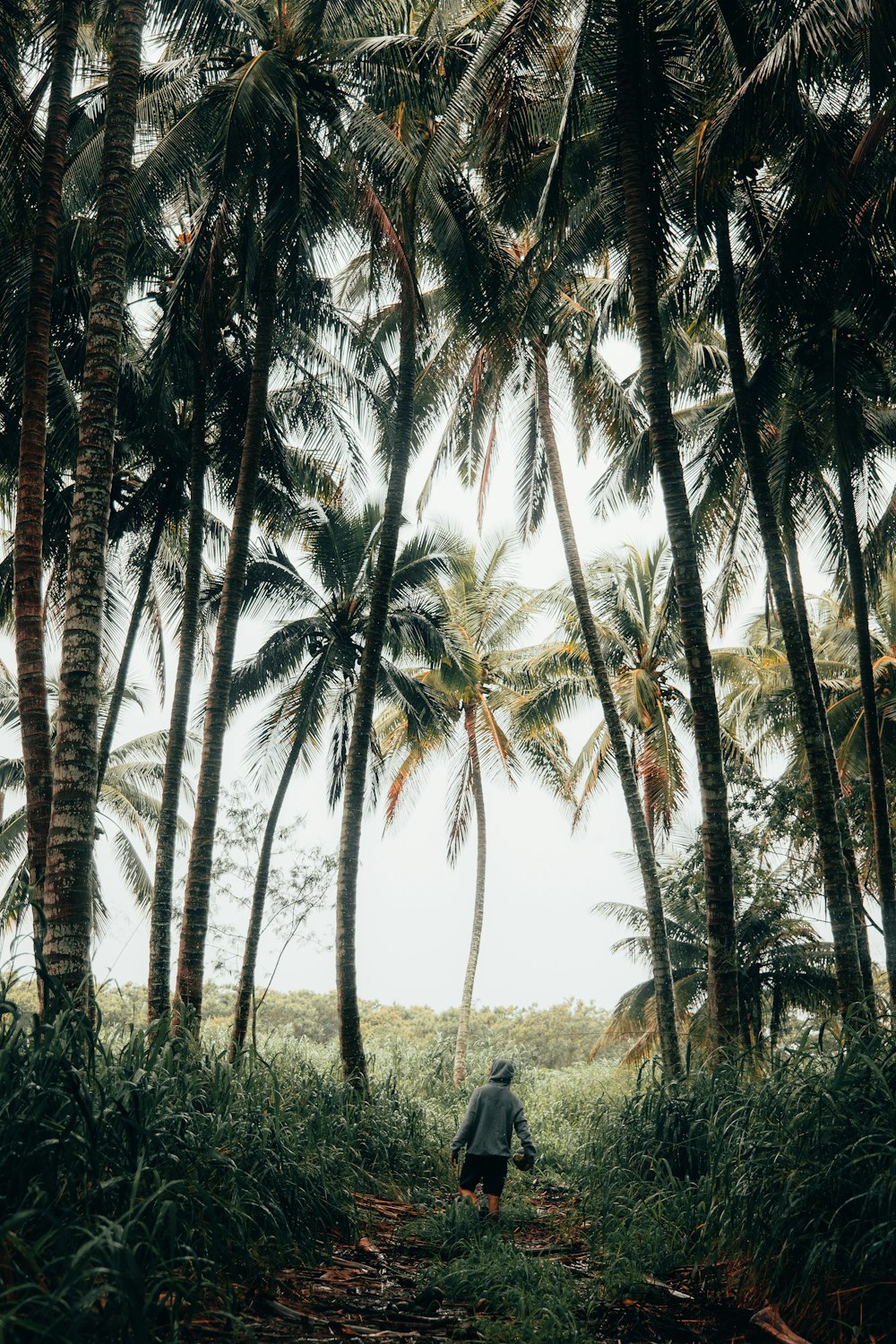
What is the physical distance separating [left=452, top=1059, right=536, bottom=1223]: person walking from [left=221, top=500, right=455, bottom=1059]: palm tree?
970cm

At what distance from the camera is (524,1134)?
22.6 feet

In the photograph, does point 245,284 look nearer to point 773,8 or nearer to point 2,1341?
point 773,8

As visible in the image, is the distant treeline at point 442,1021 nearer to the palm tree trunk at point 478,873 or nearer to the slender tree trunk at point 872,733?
the palm tree trunk at point 478,873

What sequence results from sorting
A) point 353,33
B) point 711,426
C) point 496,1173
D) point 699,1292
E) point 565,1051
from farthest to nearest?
point 565,1051
point 711,426
point 353,33
point 496,1173
point 699,1292

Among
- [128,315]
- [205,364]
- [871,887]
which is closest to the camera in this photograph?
[205,364]

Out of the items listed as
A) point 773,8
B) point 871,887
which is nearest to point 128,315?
point 773,8

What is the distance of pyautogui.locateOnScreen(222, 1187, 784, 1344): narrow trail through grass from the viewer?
3.96 m

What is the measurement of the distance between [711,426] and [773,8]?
8.49 meters

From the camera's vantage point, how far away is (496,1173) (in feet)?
22.4

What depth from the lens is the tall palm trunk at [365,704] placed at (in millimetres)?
10492

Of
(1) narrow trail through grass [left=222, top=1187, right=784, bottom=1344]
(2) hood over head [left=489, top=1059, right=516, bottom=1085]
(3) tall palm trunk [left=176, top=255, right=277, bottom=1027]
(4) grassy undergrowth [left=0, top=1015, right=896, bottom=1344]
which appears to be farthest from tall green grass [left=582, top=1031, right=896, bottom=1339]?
(3) tall palm trunk [left=176, top=255, right=277, bottom=1027]

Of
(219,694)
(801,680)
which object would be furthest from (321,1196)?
(801,680)

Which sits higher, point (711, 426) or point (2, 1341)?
point (711, 426)

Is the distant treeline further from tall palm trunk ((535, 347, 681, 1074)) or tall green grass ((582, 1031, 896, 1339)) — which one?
tall green grass ((582, 1031, 896, 1339))
